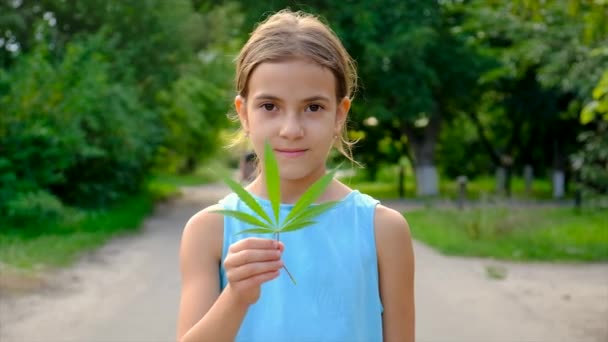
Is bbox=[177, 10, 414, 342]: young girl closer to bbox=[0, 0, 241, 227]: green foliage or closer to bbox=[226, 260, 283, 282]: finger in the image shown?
bbox=[226, 260, 283, 282]: finger

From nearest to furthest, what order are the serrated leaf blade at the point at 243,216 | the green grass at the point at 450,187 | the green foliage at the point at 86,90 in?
the serrated leaf blade at the point at 243,216 < the green foliage at the point at 86,90 < the green grass at the point at 450,187

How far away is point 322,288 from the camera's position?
1.66 metres

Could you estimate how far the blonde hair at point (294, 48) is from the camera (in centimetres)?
167

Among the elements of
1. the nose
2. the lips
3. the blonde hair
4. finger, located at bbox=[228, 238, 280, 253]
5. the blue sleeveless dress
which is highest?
the blonde hair

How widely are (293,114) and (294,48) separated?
0.16 metres

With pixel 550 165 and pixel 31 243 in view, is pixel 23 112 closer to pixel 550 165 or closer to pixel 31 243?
pixel 31 243

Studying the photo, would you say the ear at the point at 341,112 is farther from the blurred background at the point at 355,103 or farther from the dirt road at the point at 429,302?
the dirt road at the point at 429,302

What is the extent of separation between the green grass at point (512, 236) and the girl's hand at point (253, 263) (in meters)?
9.38

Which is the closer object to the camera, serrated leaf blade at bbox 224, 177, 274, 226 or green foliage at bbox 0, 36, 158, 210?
serrated leaf blade at bbox 224, 177, 274, 226

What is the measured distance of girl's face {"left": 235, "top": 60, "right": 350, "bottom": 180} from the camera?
1.62 meters

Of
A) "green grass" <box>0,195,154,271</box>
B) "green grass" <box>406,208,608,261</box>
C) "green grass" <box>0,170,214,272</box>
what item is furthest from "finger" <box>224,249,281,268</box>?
"green grass" <box>406,208,608,261</box>

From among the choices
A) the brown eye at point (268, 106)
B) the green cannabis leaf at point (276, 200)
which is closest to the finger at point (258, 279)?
the green cannabis leaf at point (276, 200)

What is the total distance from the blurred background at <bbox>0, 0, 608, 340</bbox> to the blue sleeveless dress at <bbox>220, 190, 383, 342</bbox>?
1.81 feet

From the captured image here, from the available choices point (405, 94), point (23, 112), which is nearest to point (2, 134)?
point (23, 112)
